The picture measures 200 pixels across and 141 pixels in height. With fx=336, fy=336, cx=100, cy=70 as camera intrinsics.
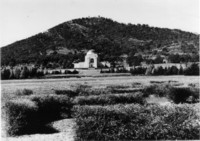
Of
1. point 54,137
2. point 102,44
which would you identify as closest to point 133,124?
point 54,137

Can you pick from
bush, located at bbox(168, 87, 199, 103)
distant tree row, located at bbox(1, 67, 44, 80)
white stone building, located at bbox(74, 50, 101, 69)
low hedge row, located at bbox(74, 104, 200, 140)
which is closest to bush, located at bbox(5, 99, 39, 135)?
low hedge row, located at bbox(74, 104, 200, 140)

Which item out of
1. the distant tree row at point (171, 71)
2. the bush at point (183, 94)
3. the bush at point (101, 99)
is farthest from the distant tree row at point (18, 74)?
the bush at point (101, 99)

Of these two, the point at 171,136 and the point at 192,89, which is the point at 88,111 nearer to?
the point at 171,136

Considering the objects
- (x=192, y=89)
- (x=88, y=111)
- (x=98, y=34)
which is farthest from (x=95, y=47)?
(x=88, y=111)

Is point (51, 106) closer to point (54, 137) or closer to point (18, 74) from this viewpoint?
point (54, 137)

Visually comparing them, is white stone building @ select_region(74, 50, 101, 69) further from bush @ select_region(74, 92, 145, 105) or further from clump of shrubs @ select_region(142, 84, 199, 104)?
bush @ select_region(74, 92, 145, 105)
